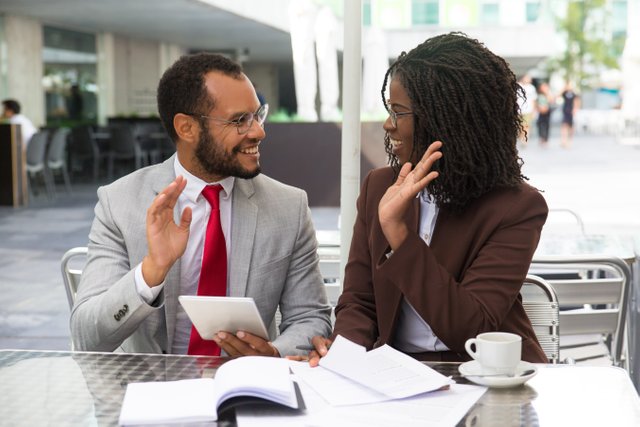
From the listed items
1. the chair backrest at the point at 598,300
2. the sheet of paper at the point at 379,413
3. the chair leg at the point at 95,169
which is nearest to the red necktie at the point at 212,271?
the sheet of paper at the point at 379,413

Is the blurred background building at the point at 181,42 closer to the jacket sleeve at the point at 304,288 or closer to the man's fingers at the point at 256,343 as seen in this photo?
the jacket sleeve at the point at 304,288

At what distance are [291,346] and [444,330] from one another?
1.28ft

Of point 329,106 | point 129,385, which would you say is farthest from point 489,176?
point 329,106

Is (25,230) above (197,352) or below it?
below

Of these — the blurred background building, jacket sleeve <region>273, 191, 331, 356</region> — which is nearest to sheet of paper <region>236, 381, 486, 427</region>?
jacket sleeve <region>273, 191, 331, 356</region>

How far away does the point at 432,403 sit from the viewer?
1565 millimetres

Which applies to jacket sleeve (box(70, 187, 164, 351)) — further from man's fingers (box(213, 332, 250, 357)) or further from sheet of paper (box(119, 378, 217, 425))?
sheet of paper (box(119, 378, 217, 425))

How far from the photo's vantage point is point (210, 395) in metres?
1.57

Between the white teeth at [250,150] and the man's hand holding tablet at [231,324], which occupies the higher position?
the white teeth at [250,150]

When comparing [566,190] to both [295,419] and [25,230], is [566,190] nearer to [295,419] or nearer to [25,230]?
[25,230]

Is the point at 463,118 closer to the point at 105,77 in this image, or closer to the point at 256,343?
the point at 256,343

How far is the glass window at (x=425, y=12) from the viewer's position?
93.2 feet

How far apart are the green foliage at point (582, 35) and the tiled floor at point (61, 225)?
67.5 ft

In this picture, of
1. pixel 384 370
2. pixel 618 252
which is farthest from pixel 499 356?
pixel 618 252
